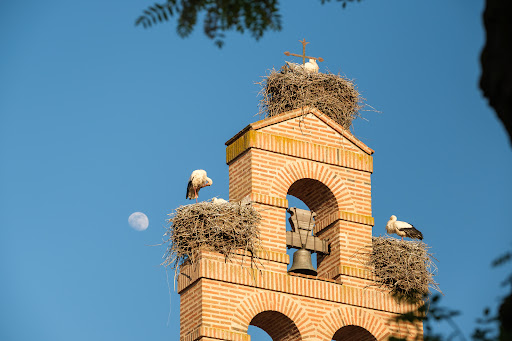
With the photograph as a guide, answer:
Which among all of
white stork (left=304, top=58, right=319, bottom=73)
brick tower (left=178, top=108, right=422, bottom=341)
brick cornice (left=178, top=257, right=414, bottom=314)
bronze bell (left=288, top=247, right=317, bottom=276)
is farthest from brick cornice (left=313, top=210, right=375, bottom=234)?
white stork (left=304, top=58, right=319, bottom=73)

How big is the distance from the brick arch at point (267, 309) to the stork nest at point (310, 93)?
3.80 m

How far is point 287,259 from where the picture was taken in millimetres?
17391

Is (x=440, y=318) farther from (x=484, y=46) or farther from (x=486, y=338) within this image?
(x=484, y=46)

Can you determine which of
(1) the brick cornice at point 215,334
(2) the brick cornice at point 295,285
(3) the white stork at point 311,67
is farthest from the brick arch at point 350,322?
(3) the white stork at point 311,67

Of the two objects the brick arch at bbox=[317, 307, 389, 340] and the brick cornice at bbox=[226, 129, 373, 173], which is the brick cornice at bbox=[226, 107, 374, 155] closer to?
the brick cornice at bbox=[226, 129, 373, 173]

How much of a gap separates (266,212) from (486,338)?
1058cm

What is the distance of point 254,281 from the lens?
16.8 metres

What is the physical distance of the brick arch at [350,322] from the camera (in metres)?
17.1

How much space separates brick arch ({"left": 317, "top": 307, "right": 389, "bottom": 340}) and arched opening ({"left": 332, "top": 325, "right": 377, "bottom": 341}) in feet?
0.38

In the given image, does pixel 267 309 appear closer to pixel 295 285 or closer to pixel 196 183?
pixel 295 285

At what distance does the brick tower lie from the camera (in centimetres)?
1656

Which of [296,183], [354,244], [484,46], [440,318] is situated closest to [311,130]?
[296,183]

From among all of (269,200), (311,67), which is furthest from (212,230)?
(311,67)

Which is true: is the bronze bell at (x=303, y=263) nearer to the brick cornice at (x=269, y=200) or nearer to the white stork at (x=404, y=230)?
the brick cornice at (x=269, y=200)
